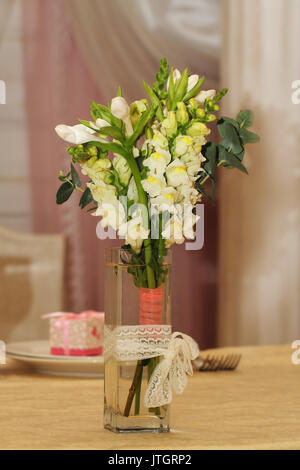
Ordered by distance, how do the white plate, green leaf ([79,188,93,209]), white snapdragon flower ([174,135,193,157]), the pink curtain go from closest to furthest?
white snapdragon flower ([174,135,193,157]) < green leaf ([79,188,93,209]) < the white plate < the pink curtain

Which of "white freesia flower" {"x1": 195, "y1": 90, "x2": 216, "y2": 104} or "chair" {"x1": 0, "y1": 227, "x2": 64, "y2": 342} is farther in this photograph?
"chair" {"x1": 0, "y1": 227, "x2": 64, "y2": 342}

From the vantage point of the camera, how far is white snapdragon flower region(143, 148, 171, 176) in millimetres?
962

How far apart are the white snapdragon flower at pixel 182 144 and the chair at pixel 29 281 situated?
1.85 metres

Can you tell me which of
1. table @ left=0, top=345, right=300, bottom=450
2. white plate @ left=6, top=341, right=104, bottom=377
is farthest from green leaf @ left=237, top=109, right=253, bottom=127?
white plate @ left=6, top=341, right=104, bottom=377

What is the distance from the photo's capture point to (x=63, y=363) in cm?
141

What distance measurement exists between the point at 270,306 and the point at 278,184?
50cm

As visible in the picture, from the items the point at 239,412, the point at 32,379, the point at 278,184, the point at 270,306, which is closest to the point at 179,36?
the point at 278,184

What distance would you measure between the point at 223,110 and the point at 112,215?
79.5 inches

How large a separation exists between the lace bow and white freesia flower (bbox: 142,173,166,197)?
0.21 m

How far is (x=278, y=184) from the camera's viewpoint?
282cm

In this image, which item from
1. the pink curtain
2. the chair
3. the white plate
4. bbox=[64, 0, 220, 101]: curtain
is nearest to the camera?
the white plate

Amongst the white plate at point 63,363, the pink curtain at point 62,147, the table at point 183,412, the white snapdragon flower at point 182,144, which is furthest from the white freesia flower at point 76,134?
the pink curtain at point 62,147

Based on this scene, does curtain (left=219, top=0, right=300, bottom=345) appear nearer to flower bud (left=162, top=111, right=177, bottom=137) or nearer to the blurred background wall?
the blurred background wall
